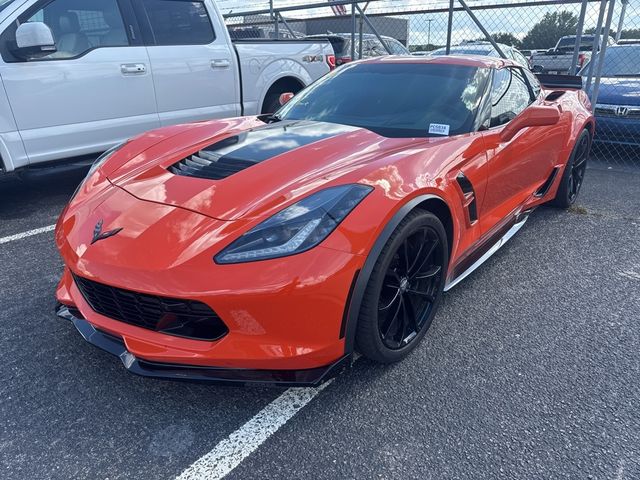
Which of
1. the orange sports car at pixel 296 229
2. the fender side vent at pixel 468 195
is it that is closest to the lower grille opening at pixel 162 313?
the orange sports car at pixel 296 229

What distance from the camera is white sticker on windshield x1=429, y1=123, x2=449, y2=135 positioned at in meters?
2.81

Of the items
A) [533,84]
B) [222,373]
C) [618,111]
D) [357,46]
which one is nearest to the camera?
[222,373]

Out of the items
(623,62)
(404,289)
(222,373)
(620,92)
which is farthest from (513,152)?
(623,62)

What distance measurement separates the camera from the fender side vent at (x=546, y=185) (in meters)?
3.90

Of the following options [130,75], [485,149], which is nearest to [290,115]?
[485,149]

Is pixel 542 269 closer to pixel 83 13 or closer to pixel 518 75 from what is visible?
pixel 518 75

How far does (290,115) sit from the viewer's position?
343cm

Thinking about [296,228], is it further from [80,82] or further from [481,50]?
[481,50]

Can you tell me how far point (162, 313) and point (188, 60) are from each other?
393 centimetres

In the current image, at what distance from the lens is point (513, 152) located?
3127 millimetres

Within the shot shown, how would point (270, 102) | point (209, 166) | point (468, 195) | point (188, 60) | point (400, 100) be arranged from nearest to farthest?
1. point (209, 166)
2. point (468, 195)
3. point (400, 100)
4. point (188, 60)
5. point (270, 102)

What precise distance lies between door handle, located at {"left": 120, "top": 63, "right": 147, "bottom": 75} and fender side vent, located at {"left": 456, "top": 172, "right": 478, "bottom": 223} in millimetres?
3533

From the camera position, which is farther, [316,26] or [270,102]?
[316,26]

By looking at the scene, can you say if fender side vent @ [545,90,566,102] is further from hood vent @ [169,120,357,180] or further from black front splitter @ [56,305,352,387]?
black front splitter @ [56,305,352,387]
